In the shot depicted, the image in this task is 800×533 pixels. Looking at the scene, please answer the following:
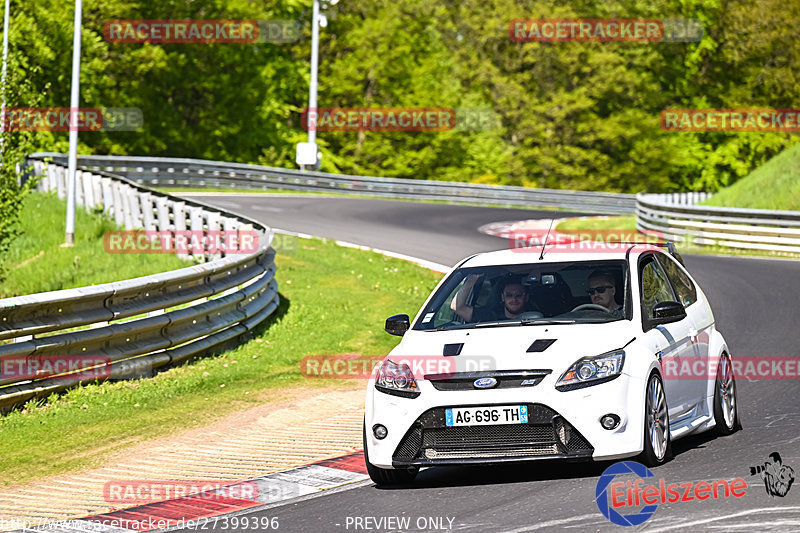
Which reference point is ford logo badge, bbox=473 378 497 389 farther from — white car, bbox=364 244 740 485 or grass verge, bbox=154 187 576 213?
grass verge, bbox=154 187 576 213

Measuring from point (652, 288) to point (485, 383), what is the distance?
2.07m

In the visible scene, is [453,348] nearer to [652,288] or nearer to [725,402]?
[652,288]

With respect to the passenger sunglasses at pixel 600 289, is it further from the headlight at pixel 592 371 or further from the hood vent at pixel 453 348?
the hood vent at pixel 453 348

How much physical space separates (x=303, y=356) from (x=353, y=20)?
5804 cm

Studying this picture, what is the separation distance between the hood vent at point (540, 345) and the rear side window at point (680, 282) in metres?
1.99

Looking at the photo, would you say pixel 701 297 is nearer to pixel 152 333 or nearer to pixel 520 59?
pixel 152 333

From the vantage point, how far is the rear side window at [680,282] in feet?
31.2

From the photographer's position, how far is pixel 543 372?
24.7ft

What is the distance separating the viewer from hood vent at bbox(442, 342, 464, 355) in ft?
25.8

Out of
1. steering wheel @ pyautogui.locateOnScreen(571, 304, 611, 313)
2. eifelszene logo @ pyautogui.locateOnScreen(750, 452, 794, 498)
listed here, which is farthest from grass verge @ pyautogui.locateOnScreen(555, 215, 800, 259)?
eifelszene logo @ pyautogui.locateOnScreen(750, 452, 794, 498)

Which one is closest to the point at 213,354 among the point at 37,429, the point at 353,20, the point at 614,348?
the point at 37,429

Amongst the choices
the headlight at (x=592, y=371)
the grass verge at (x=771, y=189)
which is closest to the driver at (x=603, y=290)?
the headlight at (x=592, y=371)

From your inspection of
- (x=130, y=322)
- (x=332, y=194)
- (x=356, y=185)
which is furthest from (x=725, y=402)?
(x=356, y=185)

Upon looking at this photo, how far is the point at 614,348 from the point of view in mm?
7805
